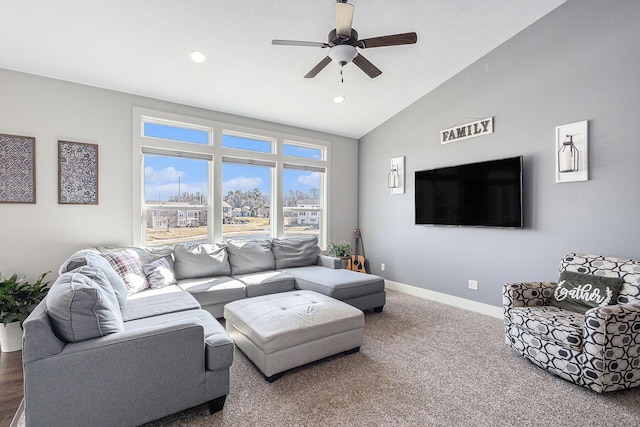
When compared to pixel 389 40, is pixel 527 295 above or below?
below

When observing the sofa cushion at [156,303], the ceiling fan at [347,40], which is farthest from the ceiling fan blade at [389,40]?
the sofa cushion at [156,303]

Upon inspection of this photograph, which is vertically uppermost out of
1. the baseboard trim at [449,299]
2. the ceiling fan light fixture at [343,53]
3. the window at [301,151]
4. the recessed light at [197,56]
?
the recessed light at [197,56]

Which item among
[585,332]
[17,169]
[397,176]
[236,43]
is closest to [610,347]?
[585,332]

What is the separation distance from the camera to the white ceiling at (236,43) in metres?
2.56

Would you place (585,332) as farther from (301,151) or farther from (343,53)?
(301,151)

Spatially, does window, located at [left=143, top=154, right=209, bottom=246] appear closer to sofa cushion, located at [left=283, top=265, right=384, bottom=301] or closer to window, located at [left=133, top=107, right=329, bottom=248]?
window, located at [left=133, top=107, right=329, bottom=248]

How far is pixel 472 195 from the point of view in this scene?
149 inches

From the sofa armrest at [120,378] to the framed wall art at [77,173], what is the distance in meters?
2.45

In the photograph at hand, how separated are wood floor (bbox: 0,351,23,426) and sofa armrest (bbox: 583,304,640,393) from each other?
3.78 m

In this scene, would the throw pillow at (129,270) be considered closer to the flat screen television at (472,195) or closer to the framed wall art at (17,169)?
the framed wall art at (17,169)

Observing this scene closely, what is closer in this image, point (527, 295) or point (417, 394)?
point (417, 394)

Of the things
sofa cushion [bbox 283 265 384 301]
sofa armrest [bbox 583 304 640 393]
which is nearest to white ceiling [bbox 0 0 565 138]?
sofa cushion [bbox 283 265 384 301]

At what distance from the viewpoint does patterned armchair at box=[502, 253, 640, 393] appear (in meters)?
1.99

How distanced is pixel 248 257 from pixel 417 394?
2.67 metres
